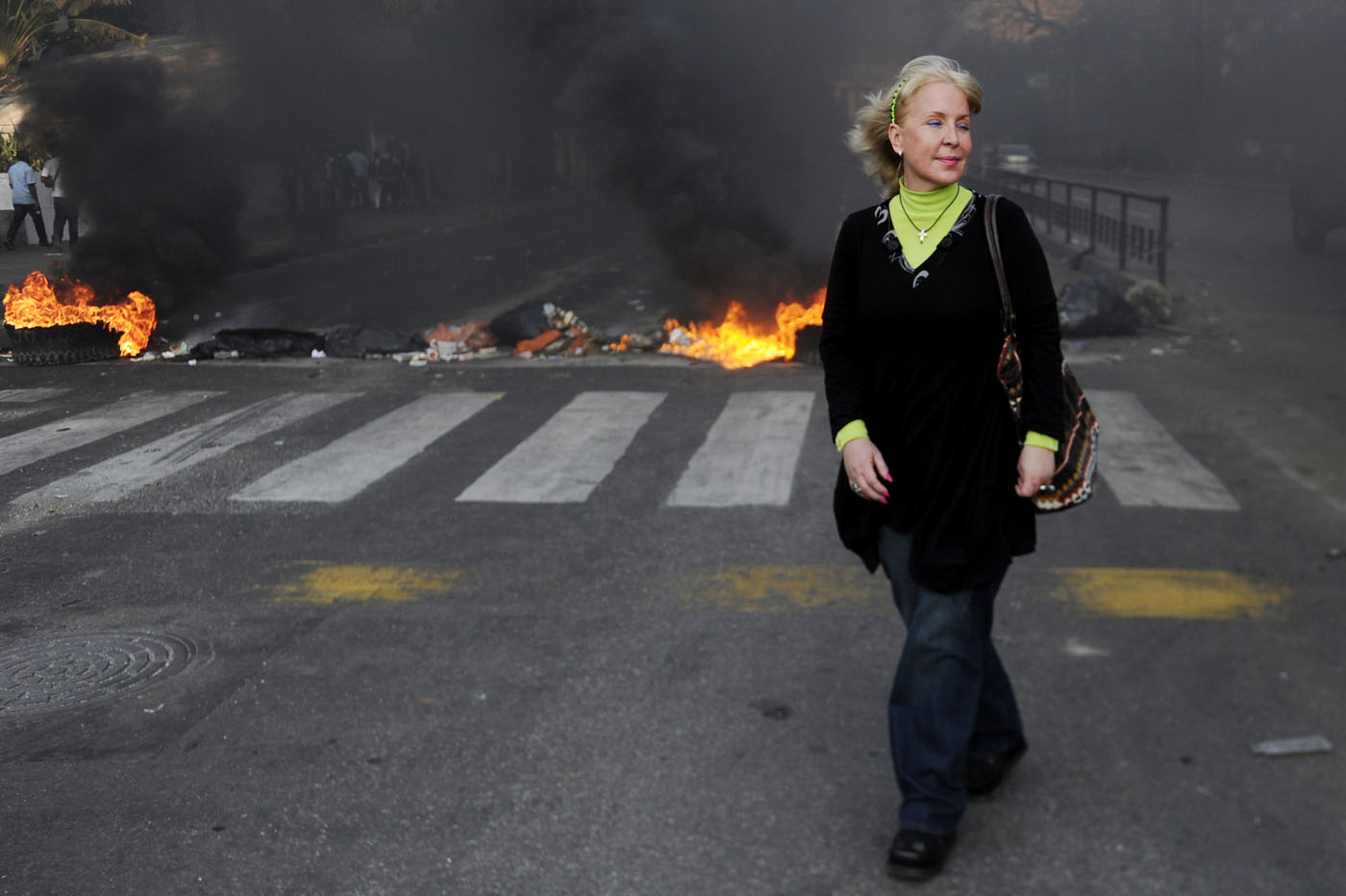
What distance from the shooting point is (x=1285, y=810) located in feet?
11.5

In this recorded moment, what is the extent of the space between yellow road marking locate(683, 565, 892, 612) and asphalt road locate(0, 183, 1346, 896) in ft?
0.09

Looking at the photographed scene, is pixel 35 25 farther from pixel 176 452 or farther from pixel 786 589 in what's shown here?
pixel 786 589

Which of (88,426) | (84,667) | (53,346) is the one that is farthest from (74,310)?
(84,667)

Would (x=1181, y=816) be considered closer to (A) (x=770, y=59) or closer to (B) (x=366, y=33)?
(A) (x=770, y=59)

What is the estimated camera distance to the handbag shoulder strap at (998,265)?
10.4ft

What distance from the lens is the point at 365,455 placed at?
26.7 ft

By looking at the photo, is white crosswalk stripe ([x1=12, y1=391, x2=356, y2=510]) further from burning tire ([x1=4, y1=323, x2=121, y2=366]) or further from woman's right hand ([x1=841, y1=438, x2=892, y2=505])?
woman's right hand ([x1=841, y1=438, x2=892, y2=505])

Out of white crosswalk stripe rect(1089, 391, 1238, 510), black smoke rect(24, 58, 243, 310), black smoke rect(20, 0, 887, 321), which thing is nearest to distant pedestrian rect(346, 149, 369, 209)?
black smoke rect(20, 0, 887, 321)

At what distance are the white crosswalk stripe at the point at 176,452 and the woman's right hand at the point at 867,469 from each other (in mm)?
5240

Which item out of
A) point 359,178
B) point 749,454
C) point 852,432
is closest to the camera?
point 852,432

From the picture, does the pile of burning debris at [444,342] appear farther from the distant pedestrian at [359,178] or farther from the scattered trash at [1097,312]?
the distant pedestrian at [359,178]

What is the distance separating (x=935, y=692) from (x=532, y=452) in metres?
5.06

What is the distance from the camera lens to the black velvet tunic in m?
3.19

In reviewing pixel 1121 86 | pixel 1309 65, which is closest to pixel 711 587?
pixel 1309 65
